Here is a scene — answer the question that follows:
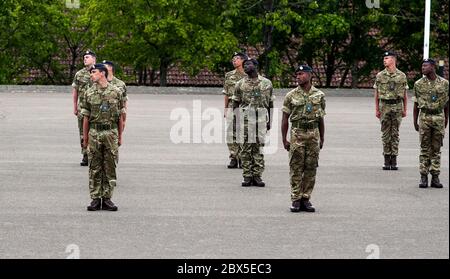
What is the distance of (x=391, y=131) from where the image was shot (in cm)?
2138

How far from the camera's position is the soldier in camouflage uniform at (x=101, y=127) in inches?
610

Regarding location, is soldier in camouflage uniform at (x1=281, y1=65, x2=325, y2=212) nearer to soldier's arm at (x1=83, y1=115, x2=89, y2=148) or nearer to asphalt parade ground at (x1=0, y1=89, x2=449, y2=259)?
asphalt parade ground at (x1=0, y1=89, x2=449, y2=259)

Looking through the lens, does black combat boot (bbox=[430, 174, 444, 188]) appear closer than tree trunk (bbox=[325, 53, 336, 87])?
Yes

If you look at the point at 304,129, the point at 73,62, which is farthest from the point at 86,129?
the point at 73,62

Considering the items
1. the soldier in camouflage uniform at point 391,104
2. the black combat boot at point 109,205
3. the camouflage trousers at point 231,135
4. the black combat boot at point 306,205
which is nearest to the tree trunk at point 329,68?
the soldier in camouflage uniform at point 391,104

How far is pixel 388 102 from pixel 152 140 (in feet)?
23.2

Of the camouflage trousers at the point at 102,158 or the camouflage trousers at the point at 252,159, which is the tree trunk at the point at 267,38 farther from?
the camouflage trousers at the point at 102,158

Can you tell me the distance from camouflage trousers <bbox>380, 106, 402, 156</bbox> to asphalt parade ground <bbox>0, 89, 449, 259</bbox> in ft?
1.41

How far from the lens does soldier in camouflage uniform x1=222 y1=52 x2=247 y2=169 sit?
20.6 m

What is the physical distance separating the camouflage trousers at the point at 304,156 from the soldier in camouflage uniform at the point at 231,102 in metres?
4.78

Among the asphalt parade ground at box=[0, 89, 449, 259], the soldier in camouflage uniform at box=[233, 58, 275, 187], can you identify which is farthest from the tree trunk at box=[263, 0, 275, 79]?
the soldier in camouflage uniform at box=[233, 58, 275, 187]

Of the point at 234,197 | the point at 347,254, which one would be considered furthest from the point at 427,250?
the point at 234,197

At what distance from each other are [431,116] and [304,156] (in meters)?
3.73

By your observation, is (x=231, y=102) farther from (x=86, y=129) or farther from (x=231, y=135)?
(x=86, y=129)
